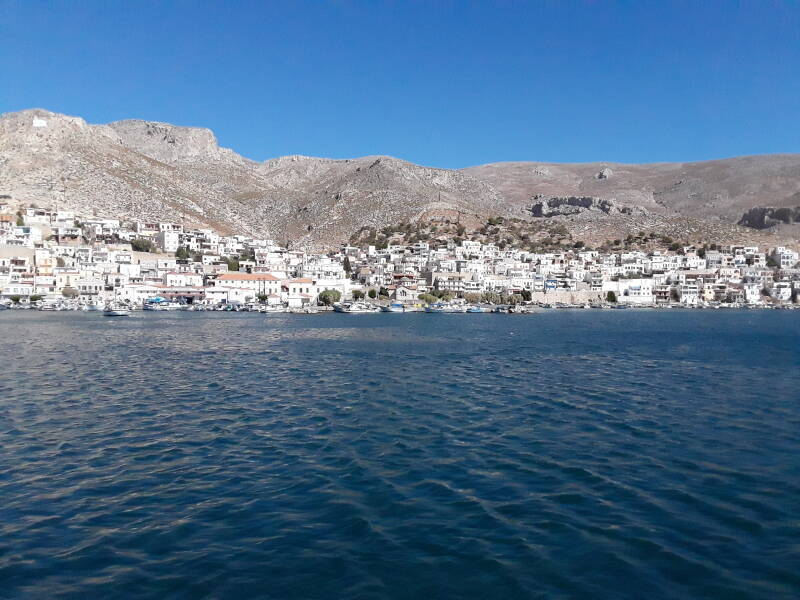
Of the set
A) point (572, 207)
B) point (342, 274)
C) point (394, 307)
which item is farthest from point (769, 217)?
point (394, 307)

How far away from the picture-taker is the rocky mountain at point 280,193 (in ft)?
387

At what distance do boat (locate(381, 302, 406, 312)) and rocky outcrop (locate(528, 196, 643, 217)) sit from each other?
102842 millimetres

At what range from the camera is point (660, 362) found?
26.2 meters

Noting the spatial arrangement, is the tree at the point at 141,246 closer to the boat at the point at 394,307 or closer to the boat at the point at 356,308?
the boat at the point at 356,308

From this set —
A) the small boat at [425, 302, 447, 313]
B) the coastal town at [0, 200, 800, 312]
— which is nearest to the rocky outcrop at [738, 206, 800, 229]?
the coastal town at [0, 200, 800, 312]

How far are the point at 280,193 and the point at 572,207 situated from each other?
8295 cm

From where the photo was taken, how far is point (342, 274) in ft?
317

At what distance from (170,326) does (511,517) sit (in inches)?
1647

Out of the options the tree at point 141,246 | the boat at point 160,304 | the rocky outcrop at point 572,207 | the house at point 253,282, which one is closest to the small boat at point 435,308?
the house at point 253,282

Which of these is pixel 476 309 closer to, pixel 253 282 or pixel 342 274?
pixel 342 274

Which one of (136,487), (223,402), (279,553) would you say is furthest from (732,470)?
(223,402)

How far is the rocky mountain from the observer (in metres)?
118

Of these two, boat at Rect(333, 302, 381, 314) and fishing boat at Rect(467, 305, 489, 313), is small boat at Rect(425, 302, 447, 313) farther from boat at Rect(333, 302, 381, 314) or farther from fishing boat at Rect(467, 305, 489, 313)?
boat at Rect(333, 302, 381, 314)

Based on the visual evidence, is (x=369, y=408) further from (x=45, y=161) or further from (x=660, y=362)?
(x=45, y=161)
